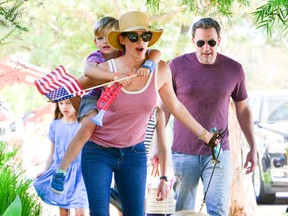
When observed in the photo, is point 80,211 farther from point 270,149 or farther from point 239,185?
point 270,149

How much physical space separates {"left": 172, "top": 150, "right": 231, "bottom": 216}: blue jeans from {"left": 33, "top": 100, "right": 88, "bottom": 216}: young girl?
1709 mm

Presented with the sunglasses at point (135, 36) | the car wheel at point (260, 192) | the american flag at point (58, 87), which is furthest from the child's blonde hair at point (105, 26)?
the car wheel at point (260, 192)

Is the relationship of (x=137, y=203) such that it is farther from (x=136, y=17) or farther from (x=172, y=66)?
(x=172, y=66)

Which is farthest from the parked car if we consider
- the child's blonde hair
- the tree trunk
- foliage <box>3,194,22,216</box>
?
foliage <box>3,194,22,216</box>

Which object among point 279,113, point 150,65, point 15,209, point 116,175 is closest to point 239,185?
point 279,113

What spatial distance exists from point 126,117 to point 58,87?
0.53 meters

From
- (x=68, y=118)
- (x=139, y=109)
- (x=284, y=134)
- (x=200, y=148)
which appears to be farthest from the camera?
(x=284, y=134)

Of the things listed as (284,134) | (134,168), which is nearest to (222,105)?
(134,168)

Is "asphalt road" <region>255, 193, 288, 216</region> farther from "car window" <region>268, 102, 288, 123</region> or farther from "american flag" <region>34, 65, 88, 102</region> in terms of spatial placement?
"american flag" <region>34, 65, 88, 102</region>

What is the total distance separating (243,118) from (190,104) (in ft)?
2.22

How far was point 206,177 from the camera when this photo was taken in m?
7.31

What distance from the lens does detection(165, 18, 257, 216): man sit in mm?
7273

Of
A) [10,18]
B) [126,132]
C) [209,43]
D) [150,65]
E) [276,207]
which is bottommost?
[126,132]

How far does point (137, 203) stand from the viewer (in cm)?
608
